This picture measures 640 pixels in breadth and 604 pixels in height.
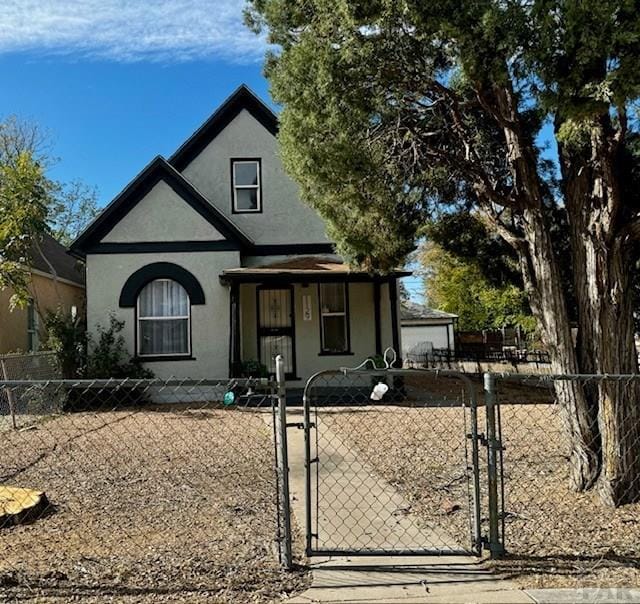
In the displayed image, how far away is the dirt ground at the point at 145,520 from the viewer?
3.93 metres

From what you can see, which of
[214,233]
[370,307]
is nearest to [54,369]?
[214,233]

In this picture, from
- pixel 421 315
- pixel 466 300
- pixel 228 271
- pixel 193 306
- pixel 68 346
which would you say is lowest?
pixel 68 346

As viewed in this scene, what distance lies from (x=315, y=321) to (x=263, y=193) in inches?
143

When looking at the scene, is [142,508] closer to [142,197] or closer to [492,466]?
[492,466]

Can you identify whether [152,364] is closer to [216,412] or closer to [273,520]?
[216,412]

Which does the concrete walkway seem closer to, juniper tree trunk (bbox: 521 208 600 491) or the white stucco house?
juniper tree trunk (bbox: 521 208 600 491)

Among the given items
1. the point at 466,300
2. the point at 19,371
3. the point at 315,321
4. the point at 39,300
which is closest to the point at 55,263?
the point at 39,300

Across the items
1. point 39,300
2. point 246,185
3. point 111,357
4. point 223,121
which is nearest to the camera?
point 111,357

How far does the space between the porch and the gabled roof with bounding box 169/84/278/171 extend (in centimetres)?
358

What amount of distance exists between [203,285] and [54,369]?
3741 millimetres

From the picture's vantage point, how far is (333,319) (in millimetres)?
15086

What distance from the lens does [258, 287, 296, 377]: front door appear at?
14906mm

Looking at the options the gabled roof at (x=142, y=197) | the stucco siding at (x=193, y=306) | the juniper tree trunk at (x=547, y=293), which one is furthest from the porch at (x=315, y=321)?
the juniper tree trunk at (x=547, y=293)

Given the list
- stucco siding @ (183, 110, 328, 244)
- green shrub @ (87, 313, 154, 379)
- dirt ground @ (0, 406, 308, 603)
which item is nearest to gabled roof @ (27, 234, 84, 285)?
green shrub @ (87, 313, 154, 379)
